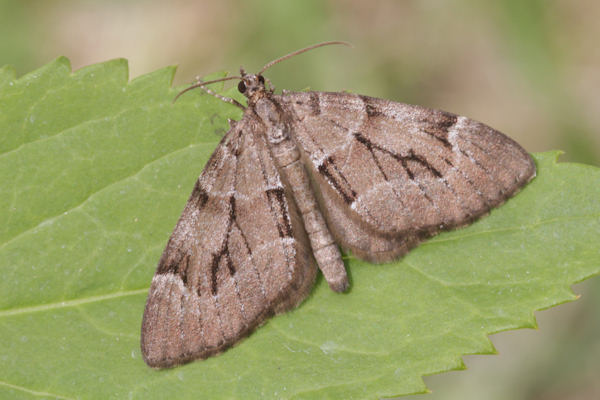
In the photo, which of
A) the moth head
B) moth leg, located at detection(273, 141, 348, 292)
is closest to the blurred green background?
the moth head

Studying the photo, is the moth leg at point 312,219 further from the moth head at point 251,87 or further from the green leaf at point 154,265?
the moth head at point 251,87

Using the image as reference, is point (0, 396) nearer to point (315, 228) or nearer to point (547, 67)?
point (315, 228)

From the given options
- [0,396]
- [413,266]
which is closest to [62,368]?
[0,396]

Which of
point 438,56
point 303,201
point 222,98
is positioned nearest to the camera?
point 303,201

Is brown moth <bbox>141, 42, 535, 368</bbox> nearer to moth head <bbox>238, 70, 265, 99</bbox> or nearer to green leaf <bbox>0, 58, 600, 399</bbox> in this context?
moth head <bbox>238, 70, 265, 99</bbox>

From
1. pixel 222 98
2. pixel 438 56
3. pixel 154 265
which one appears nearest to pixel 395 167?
pixel 222 98

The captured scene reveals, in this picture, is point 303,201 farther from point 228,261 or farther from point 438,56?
point 438,56
